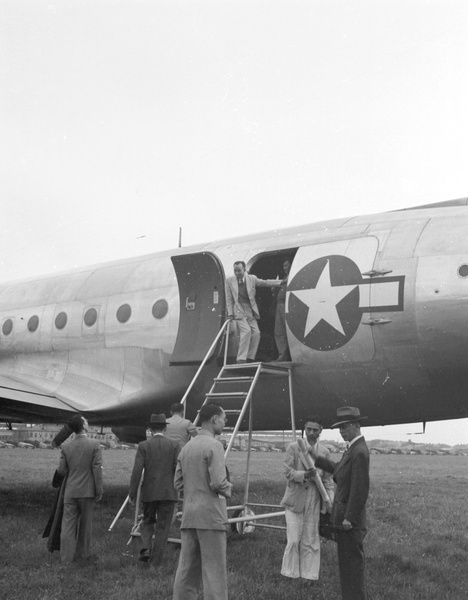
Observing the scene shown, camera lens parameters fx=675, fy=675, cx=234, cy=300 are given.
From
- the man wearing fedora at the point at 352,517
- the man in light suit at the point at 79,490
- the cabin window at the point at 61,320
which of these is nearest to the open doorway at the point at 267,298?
the man in light suit at the point at 79,490

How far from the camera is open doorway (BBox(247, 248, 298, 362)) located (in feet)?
37.7

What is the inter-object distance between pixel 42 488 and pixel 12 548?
8.08 m

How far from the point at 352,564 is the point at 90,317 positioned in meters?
8.28

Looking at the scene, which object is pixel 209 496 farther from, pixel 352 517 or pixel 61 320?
pixel 61 320

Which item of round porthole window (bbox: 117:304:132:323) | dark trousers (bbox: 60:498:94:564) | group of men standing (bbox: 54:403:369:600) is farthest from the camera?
round porthole window (bbox: 117:304:132:323)

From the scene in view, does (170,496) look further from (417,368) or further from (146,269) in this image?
(146,269)

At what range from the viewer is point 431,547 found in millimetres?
9422

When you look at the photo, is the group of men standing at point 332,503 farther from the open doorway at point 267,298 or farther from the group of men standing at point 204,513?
the open doorway at point 267,298

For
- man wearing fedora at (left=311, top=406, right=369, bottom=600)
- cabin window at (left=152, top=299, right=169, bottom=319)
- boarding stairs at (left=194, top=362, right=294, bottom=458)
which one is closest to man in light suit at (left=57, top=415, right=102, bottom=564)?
boarding stairs at (left=194, top=362, right=294, bottom=458)

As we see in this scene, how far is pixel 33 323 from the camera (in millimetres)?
14273

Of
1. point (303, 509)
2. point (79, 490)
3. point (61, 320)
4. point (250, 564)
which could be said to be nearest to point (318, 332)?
point (303, 509)

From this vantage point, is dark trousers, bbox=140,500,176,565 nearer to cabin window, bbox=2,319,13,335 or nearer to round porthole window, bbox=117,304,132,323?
round porthole window, bbox=117,304,132,323

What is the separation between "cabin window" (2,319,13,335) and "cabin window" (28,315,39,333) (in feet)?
2.07

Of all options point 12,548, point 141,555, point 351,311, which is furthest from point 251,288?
point 12,548
